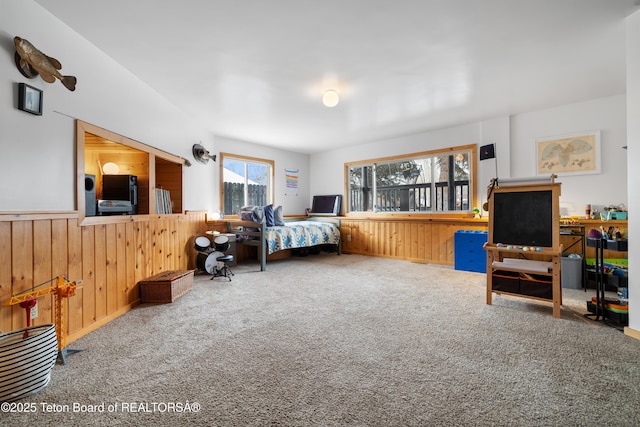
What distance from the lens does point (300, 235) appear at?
17.2ft

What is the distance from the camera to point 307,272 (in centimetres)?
436

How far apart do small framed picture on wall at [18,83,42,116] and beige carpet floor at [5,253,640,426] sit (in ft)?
5.36

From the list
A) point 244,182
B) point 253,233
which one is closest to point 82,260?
point 253,233

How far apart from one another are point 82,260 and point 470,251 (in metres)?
4.72

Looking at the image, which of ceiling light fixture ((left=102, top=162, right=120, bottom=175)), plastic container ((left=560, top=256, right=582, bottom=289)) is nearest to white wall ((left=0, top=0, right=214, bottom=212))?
ceiling light fixture ((left=102, top=162, right=120, bottom=175))

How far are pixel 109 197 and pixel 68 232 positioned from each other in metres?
0.99

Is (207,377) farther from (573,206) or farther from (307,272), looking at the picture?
(573,206)

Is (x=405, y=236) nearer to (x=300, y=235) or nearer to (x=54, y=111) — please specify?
(x=300, y=235)

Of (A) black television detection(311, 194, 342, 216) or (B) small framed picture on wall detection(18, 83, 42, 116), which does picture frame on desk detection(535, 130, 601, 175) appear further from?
(B) small framed picture on wall detection(18, 83, 42, 116)

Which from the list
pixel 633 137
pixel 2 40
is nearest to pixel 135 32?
pixel 2 40

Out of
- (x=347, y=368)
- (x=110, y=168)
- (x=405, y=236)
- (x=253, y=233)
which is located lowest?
(x=347, y=368)

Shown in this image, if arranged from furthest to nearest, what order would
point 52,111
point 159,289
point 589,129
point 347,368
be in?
point 589,129 → point 159,289 → point 52,111 → point 347,368

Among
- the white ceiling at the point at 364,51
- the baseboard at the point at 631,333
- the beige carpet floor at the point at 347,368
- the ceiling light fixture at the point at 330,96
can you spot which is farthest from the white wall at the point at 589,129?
the ceiling light fixture at the point at 330,96

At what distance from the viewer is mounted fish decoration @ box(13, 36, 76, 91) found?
1.69 meters
